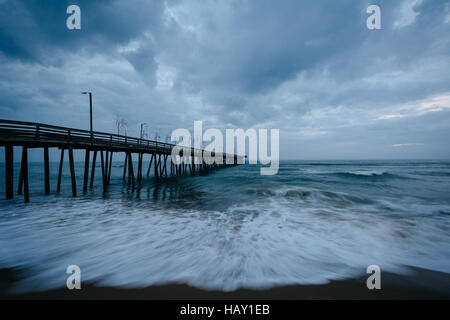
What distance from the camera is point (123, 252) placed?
15.0 ft

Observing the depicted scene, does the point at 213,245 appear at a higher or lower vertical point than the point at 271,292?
lower

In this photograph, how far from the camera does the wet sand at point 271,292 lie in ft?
9.57

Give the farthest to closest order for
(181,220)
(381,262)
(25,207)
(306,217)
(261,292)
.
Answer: (25,207), (306,217), (181,220), (381,262), (261,292)

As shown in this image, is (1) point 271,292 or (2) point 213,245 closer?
(1) point 271,292

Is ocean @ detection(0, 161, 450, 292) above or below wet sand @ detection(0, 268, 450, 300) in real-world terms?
below

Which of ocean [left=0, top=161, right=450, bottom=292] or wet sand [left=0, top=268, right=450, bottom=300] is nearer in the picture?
wet sand [left=0, top=268, right=450, bottom=300]

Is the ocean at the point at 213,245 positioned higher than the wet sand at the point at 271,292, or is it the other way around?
the wet sand at the point at 271,292

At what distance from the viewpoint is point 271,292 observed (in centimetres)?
304

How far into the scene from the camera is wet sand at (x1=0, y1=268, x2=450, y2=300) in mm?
2916
